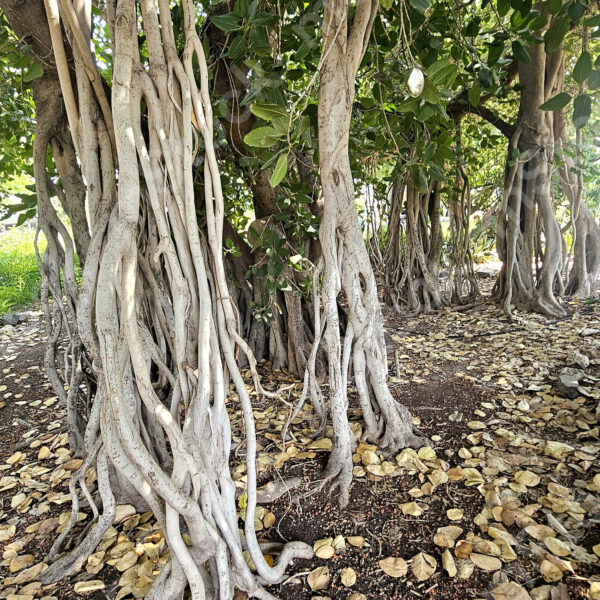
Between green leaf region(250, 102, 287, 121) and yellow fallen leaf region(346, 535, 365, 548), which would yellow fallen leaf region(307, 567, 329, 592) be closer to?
yellow fallen leaf region(346, 535, 365, 548)

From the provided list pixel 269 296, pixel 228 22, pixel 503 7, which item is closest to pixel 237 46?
pixel 228 22

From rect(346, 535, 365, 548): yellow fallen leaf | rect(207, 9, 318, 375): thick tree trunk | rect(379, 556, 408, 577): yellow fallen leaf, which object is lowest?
rect(379, 556, 408, 577): yellow fallen leaf

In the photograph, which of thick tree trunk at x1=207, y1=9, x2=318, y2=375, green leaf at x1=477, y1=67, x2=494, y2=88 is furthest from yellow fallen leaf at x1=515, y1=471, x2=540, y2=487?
green leaf at x1=477, y1=67, x2=494, y2=88

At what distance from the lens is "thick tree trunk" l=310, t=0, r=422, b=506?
3.84 feet

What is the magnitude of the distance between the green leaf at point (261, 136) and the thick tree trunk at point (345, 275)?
26 centimetres

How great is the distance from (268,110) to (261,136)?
66 millimetres

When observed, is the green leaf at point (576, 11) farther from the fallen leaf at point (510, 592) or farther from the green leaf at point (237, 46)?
the fallen leaf at point (510, 592)

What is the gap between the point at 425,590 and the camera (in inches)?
36.2

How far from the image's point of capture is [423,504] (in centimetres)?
117

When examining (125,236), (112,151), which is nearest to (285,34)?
(112,151)

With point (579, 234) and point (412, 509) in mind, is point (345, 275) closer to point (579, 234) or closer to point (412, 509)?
point (412, 509)

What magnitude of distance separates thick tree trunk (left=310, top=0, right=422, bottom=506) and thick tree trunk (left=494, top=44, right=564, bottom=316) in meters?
1.90

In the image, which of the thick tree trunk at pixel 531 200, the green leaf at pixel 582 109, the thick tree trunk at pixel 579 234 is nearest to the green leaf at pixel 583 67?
the green leaf at pixel 582 109

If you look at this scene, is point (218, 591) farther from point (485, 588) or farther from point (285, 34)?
point (285, 34)
